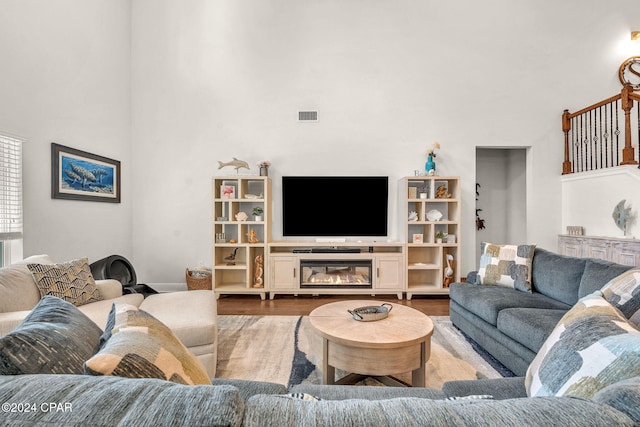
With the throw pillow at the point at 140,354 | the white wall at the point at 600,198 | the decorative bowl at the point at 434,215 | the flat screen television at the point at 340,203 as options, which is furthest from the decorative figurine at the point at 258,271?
the white wall at the point at 600,198

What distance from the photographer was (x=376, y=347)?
5.77 feet

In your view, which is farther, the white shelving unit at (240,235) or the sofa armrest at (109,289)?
the white shelving unit at (240,235)

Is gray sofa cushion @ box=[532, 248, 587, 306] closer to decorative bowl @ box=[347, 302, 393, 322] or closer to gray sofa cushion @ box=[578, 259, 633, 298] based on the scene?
gray sofa cushion @ box=[578, 259, 633, 298]

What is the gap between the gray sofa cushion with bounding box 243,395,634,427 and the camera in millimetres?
519

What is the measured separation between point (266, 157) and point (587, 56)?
5149 mm

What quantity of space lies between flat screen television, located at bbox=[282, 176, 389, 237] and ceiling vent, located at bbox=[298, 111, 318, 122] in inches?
35.7

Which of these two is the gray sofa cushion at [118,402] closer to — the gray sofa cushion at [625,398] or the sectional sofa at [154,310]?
the gray sofa cushion at [625,398]

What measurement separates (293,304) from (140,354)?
3413 millimetres

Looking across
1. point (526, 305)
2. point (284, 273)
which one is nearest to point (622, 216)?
point (526, 305)

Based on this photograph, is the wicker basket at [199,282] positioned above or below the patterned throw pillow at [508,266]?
below

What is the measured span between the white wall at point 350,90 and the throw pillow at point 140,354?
3.75m

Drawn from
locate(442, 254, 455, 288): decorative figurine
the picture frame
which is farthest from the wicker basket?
locate(442, 254, 455, 288): decorative figurine

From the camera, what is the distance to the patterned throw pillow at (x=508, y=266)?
2.81 m

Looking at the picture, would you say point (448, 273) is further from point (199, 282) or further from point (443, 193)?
point (199, 282)
